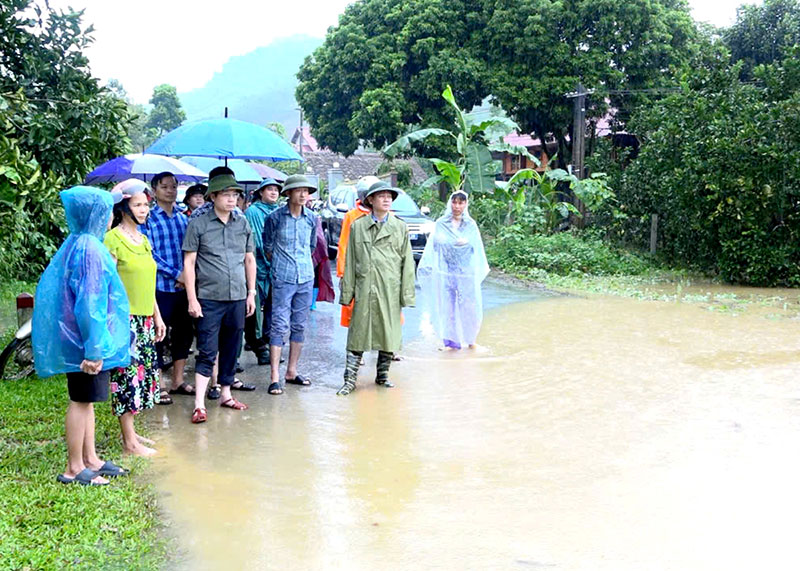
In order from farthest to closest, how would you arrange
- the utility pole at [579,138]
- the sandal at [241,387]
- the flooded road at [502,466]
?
the utility pole at [579,138]
the sandal at [241,387]
the flooded road at [502,466]

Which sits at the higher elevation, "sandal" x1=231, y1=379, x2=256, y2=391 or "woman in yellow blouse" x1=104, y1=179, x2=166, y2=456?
"woman in yellow blouse" x1=104, y1=179, x2=166, y2=456

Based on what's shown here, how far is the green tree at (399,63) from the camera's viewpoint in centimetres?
2550

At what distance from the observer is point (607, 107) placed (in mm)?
24750

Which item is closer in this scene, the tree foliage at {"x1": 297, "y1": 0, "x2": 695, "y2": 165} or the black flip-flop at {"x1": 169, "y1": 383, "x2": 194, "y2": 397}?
the black flip-flop at {"x1": 169, "y1": 383, "x2": 194, "y2": 397}

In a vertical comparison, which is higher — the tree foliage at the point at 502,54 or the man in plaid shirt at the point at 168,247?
the tree foliage at the point at 502,54

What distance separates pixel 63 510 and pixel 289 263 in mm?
3313

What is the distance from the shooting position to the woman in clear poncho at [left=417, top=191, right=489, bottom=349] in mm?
9266

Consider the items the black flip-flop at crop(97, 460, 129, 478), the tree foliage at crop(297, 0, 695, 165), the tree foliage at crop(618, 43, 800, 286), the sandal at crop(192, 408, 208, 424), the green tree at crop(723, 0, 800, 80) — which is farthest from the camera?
the tree foliage at crop(297, 0, 695, 165)

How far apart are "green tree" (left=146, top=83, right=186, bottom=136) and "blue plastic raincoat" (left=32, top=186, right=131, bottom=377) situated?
65.7 metres

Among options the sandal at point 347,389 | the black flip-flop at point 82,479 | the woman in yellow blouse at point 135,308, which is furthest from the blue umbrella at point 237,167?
the black flip-flop at point 82,479

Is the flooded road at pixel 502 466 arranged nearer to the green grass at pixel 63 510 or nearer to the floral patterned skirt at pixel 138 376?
the green grass at pixel 63 510

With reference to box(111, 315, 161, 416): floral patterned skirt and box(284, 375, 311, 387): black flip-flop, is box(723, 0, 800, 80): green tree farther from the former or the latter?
box(111, 315, 161, 416): floral patterned skirt

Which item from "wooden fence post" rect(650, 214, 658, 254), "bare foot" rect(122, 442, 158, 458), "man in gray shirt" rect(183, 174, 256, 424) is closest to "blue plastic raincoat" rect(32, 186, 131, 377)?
"bare foot" rect(122, 442, 158, 458)

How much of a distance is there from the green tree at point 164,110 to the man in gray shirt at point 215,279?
64.2 meters
